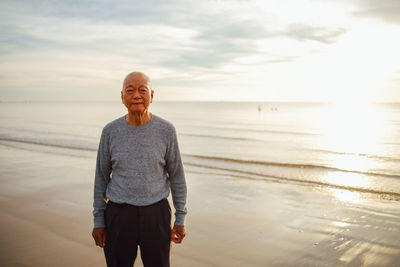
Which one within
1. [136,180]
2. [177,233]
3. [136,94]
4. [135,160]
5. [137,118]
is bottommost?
[177,233]

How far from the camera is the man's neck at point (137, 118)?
2588 millimetres

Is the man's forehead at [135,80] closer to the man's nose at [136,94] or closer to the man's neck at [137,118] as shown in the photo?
the man's nose at [136,94]

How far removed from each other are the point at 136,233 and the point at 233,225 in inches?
163

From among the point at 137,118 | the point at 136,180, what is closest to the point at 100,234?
the point at 136,180

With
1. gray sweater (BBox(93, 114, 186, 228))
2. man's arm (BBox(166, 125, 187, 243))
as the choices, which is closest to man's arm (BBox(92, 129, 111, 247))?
gray sweater (BBox(93, 114, 186, 228))

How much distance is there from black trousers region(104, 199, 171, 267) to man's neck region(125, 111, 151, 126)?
28.2 inches

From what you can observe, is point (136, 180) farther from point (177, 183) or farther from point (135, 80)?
point (135, 80)

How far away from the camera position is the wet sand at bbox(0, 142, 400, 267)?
15.9 feet

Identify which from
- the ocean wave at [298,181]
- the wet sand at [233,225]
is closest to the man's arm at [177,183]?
the wet sand at [233,225]

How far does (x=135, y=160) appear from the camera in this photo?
2566 mm

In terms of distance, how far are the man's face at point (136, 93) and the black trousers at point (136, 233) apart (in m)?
0.85

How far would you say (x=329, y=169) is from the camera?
555 inches

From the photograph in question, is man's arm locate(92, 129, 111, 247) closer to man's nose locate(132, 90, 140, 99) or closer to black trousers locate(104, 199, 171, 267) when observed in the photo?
black trousers locate(104, 199, 171, 267)

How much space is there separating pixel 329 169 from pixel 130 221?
13.3 metres
